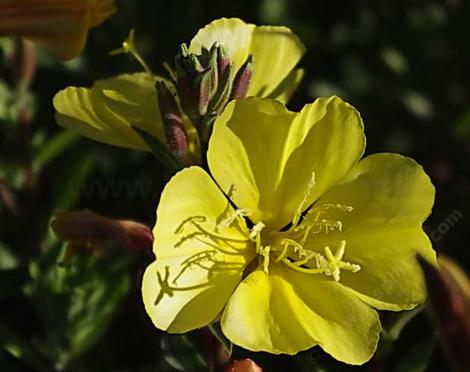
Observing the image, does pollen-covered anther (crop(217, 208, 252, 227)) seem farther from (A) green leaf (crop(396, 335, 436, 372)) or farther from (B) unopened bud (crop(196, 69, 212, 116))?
(A) green leaf (crop(396, 335, 436, 372))

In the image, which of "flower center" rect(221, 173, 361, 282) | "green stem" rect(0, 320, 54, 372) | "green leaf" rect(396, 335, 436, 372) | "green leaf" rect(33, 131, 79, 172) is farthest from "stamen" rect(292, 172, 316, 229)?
"green leaf" rect(33, 131, 79, 172)

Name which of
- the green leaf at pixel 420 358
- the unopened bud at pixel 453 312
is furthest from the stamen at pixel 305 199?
the unopened bud at pixel 453 312

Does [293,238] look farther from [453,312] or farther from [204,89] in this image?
[453,312]

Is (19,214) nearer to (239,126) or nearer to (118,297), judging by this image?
(118,297)

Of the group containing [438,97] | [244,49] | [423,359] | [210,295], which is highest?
[244,49]

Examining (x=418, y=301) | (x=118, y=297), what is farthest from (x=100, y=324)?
(x=418, y=301)

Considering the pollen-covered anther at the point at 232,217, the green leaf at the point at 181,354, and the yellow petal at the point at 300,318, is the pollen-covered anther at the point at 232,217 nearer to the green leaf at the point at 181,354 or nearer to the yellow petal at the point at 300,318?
the yellow petal at the point at 300,318

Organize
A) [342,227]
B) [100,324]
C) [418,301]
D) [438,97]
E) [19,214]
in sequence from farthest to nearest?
1. [438,97]
2. [19,214]
3. [100,324]
4. [342,227]
5. [418,301]
